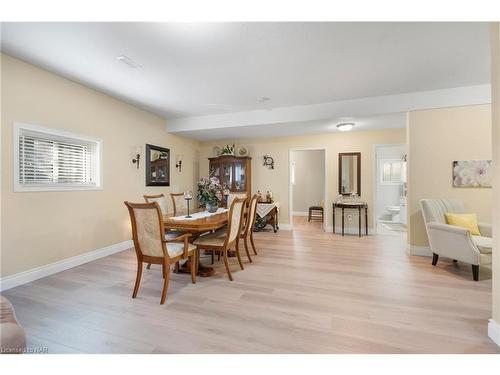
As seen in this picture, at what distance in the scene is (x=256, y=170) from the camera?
226 inches

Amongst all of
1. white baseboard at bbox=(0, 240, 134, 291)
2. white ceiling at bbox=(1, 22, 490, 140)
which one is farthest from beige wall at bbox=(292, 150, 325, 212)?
white baseboard at bbox=(0, 240, 134, 291)

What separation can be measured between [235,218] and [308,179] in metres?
5.53

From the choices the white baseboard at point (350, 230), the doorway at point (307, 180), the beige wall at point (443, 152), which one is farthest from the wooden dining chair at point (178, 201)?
the doorway at point (307, 180)

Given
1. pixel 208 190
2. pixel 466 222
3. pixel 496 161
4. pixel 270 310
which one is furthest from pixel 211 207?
pixel 466 222

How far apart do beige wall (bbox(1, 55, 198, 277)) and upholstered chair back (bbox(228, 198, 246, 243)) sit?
217 cm

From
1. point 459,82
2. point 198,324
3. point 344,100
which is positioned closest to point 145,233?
point 198,324

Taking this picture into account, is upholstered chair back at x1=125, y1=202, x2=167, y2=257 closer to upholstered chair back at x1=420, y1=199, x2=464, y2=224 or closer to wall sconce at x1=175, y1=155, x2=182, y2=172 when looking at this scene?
wall sconce at x1=175, y1=155, x2=182, y2=172

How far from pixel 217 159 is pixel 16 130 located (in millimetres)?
3570

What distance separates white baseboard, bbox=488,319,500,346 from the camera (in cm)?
150

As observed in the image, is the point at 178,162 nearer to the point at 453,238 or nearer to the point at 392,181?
the point at 453,238

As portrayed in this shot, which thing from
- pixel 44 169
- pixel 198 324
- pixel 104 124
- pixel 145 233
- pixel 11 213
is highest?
pixel 104 124

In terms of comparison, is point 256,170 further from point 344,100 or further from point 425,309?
point 425,309

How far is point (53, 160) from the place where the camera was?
2.83m
